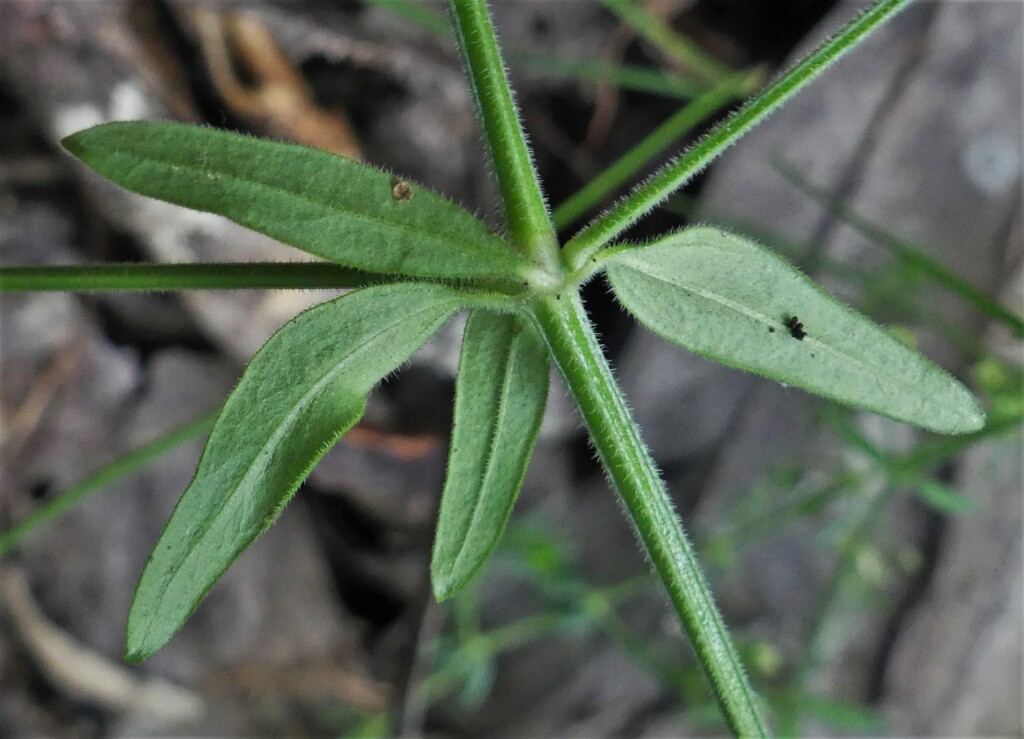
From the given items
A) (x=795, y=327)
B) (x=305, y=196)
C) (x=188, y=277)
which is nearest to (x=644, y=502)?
(x=795, y=327)

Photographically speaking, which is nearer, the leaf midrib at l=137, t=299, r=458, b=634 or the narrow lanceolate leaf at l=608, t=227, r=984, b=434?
the leaf midrib at l=137, t=299, r=458, b=634

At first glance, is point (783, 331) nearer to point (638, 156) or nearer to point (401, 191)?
point (401, 191)

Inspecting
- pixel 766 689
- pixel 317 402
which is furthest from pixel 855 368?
pixel 766 689

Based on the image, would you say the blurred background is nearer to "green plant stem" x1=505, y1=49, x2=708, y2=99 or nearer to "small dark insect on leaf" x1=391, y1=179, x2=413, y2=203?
"green plant stem" x1=505, y1=49, x2=708, y2=99

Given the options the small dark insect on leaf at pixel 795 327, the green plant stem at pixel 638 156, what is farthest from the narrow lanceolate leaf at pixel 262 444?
the green plant stem at pixel 638 156

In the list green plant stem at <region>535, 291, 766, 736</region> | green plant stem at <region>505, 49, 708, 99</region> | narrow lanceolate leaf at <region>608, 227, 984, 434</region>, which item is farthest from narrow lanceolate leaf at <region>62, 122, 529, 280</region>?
green plant stem at <region>505, 49, 708, 99</region>

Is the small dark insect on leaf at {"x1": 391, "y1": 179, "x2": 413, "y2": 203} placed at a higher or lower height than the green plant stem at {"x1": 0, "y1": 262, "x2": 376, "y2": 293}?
higher
